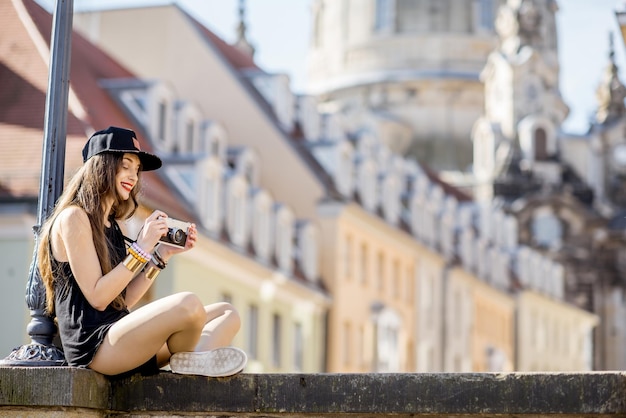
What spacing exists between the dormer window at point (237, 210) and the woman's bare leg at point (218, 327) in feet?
81.2

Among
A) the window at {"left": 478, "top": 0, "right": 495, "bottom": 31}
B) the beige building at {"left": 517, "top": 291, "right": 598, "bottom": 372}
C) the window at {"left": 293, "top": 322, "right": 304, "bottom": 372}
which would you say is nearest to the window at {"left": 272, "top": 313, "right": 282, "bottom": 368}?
the window at {"left": 293, "top": 322, "right": 304, "bottom": 372}

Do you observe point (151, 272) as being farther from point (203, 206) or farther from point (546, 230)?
point (546, 230)

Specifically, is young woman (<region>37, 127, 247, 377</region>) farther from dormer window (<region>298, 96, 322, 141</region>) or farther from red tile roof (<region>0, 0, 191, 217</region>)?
dormer window (<region>298, 96, 322, 141</region>)

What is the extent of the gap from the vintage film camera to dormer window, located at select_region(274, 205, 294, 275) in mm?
→ 27908

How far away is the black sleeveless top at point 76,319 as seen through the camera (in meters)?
7.64

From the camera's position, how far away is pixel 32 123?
26.1m

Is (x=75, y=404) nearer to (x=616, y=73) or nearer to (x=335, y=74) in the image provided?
(x=335, y=74)

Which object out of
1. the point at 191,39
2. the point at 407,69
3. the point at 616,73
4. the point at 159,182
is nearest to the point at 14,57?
the point at 159,182

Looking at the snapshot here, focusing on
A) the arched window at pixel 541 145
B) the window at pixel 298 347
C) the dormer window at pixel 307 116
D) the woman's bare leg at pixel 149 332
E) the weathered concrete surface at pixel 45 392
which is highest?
the arched window at pixel 541 145

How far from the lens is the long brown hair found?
7.78m

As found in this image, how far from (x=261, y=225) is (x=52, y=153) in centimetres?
2649

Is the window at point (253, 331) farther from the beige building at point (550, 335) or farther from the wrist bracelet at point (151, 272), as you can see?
the beige building at point (550, 335)

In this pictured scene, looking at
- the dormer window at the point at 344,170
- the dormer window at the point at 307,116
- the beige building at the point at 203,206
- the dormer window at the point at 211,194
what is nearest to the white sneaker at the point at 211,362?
the beige building at the point at 203,206

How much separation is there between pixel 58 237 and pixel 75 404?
83 centimetres
